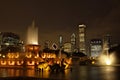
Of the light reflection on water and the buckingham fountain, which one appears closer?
the light reflection on water

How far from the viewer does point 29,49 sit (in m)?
108

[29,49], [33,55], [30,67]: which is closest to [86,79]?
[30,67]

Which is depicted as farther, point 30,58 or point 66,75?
point 30,58

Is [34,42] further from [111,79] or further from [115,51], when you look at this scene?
[115,51]

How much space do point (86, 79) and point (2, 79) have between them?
680 inches

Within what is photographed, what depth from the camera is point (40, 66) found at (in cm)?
8050

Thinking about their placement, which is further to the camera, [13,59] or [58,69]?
[13,59]

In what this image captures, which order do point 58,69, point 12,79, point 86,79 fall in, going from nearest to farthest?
point 12,79
point 86,79
point 58,69

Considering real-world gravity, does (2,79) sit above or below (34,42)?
below

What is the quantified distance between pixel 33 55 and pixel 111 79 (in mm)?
46831

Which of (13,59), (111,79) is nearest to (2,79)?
(111,79)

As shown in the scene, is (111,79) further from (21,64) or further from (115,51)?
(115,51)

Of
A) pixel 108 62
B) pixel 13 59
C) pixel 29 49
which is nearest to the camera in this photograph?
pixel 13 59

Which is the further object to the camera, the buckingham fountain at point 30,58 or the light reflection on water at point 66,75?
the buckingham fountain at point 30,58
